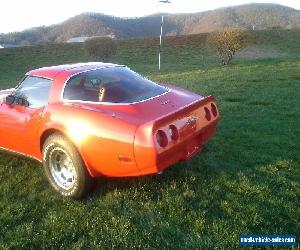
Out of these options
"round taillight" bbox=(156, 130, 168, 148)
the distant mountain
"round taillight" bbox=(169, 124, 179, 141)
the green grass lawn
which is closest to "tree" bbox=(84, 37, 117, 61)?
the green grass lawn

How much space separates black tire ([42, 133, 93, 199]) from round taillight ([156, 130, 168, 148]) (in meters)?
1.05

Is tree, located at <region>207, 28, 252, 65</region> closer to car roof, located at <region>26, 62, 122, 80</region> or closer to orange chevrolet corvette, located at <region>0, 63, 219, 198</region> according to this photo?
orange chevrolet corvette, located at <region>0, 63, 219, 198</region>

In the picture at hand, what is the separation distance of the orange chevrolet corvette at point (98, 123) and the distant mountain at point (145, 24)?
160 m

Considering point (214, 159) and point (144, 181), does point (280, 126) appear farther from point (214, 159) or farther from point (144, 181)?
point (144, 181)

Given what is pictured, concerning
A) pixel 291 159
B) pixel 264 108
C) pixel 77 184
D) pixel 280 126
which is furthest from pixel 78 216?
pixel 264 108

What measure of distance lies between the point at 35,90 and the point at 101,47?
34915mm

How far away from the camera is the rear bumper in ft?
13.5

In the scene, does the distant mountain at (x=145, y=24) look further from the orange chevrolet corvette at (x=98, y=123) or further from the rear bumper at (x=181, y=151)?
the rear bumper at (x=181, y=151)

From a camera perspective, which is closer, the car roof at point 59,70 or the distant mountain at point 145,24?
the car roof at point 59,70

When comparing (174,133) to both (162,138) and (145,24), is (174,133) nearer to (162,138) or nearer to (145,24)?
(162,138)

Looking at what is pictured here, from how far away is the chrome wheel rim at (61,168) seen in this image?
4.87 m

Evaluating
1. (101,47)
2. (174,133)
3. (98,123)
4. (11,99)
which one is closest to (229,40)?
(101,47)

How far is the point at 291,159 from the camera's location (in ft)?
19.1

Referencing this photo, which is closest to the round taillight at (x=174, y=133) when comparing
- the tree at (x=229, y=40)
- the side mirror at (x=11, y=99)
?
the side mirror at (x=11, y=99)
